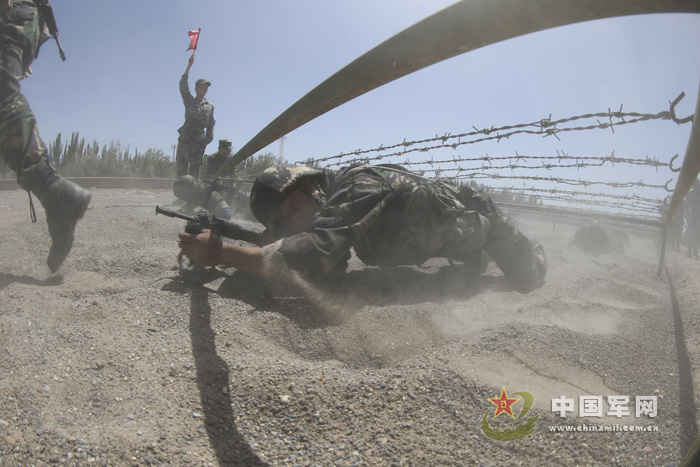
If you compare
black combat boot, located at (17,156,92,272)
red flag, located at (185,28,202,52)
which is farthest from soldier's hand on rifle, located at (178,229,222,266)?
red flag, located at (185,28,202,52)

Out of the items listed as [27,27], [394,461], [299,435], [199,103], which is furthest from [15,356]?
[199,103]

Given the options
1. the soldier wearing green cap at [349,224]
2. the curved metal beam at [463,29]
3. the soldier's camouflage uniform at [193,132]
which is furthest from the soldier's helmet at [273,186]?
the soldier's camouflage uniform at [193,132]

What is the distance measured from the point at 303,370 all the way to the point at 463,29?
1216 mm

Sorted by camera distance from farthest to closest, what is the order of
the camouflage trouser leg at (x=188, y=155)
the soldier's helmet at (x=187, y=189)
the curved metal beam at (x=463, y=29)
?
the camouflage trouser leg at (x=188, y=155) < the soldier's helmet at (x=187, y=189) < the curved metal beam at (x=463, y=29)

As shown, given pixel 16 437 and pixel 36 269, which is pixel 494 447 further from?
pixel 36 269

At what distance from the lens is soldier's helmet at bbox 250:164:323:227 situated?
2.29 m

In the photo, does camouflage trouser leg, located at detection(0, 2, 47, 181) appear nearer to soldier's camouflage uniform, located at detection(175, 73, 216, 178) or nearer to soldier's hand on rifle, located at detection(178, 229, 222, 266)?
soldier's hand on rifle, located at detection(178, 229, 222, 266)

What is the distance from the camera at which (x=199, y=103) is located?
287 inches

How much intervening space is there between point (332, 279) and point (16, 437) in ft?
5.60

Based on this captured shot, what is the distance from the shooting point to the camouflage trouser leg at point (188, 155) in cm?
748

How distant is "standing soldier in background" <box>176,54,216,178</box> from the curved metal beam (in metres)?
7.13

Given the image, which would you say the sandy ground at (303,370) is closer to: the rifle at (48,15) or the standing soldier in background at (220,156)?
the rifle at (48,15)

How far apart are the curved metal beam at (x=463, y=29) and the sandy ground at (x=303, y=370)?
0.99 metres

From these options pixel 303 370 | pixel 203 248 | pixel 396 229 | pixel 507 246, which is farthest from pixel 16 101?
pixel 507 246
